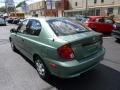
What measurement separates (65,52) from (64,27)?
0.98 metres

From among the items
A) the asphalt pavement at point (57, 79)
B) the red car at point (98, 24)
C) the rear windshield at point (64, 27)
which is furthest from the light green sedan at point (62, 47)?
the red car at point (98, 24)

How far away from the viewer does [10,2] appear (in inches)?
1758

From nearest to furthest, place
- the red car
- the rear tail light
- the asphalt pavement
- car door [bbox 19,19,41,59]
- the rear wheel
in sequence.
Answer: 1. the rear tail light
2. the asphalt pavement
3. the rear wheel
4. car door [bbox 19,19,41,59]
5. the red car

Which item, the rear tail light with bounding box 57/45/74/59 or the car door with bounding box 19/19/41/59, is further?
the car door with bounding box 19/19/41/59

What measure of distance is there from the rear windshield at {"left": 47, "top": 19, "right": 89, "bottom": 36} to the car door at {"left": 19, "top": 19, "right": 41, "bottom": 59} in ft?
1.44

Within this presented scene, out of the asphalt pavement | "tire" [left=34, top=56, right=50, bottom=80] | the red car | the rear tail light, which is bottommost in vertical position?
the asphalt pavement

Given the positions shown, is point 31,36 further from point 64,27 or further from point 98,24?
point 98,24

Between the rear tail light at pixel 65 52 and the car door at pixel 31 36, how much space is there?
993 millimetres

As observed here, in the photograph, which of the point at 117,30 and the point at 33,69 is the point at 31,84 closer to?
the point at 33,69

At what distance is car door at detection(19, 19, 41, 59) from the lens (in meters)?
Result: 4.96

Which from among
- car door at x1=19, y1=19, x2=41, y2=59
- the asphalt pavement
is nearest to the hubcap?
the asphalt pavement

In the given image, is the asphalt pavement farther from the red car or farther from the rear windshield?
the red car

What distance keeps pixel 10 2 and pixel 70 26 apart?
42.7 m

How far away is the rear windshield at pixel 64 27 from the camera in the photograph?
14.9 feet
